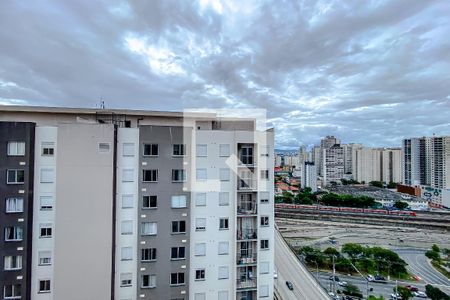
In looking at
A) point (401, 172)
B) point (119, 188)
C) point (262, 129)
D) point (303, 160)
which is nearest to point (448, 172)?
point (401, 172)

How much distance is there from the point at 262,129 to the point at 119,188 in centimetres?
218

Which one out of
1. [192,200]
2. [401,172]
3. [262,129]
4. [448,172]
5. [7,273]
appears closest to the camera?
[7,273]

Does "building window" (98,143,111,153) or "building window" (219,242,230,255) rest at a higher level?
"building window" (98,143,111,153)

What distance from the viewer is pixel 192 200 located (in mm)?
3758

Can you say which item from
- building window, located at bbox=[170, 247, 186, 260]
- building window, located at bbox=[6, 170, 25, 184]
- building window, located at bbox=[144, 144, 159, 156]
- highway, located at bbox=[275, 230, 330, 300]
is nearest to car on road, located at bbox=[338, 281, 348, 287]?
highway, located at bbox=[275, 230, 330, 300]

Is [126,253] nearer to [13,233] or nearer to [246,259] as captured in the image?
[13,233]

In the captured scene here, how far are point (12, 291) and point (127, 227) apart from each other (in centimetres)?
152

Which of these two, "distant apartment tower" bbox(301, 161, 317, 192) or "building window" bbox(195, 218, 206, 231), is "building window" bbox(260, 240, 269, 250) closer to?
"building window" bbox(195, 218, 206, 231)

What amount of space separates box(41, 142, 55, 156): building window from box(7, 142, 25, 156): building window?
0.69 feet

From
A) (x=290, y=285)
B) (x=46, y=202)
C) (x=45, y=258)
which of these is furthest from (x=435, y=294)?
(x=46, y=202)

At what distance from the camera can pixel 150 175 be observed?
3.65 m

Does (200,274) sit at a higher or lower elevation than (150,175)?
lower

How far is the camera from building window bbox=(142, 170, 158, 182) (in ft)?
11.9

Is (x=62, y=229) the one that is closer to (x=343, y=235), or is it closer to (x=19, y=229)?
(x=19, y=229)
